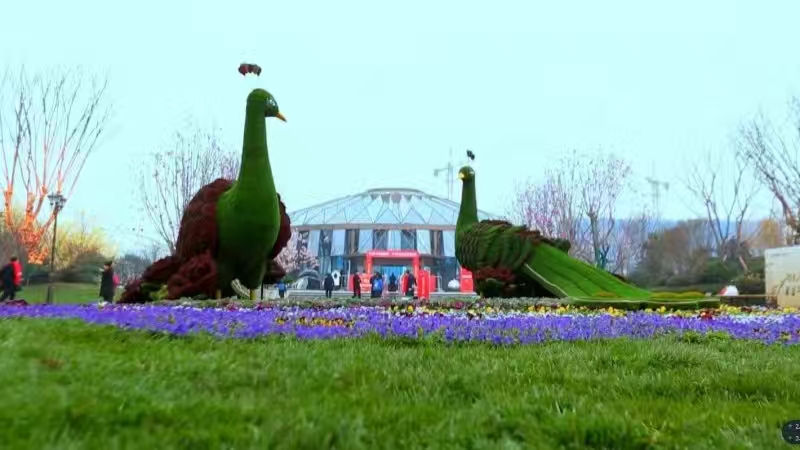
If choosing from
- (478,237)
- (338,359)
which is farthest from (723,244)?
(338,359)

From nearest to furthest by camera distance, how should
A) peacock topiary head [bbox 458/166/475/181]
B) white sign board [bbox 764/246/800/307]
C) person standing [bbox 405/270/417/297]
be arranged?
white sign board [bbox 764/246/800/307], peacock topiary head [bbox 458/166/475/181], person standing [bbox 405/270/417/297]

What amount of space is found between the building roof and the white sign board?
4822 cm

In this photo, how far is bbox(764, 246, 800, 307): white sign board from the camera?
22047mm

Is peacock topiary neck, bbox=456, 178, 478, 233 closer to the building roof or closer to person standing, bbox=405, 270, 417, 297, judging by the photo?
person standing, bbox=405, 270, 417, 297

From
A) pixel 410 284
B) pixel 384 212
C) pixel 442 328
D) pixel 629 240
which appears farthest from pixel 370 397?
pixel 384 212

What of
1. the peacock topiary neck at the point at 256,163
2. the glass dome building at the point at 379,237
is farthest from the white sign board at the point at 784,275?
the glass dome building at the point at 379,237

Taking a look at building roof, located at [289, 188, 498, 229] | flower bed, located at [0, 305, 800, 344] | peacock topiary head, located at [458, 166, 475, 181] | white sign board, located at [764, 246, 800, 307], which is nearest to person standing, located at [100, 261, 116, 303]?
peacock topiary head, located at [458, 166, 475, 181]

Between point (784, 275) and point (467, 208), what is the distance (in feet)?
35.1

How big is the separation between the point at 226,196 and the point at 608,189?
2965 centimetres

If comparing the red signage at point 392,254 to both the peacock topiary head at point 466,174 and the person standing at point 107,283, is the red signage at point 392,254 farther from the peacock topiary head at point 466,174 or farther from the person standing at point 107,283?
the person standing at point 107,283

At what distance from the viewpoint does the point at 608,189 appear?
39.8 meters

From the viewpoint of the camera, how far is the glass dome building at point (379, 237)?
2734 inches

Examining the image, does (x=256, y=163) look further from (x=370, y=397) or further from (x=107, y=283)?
(x=370, y=397)

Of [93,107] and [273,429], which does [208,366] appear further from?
[93,107]
